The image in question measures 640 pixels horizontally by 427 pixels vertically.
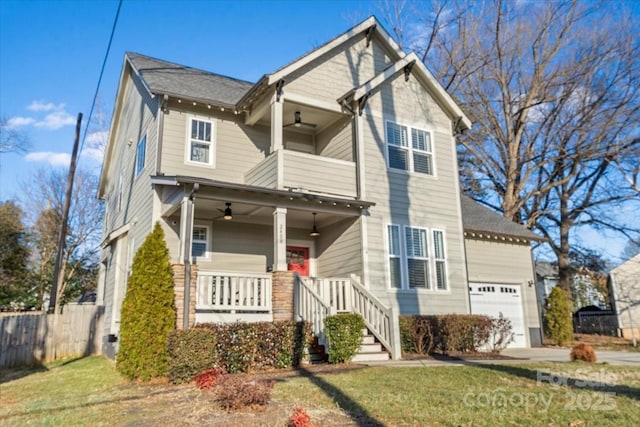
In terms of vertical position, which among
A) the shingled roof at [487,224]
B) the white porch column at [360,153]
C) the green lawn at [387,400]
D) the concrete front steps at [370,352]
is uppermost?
the white porch column at [360,153]

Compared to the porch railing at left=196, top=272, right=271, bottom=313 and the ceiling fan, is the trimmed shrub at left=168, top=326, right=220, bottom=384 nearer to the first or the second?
the porch railing at left=196, top=272, right=271, bottom=313

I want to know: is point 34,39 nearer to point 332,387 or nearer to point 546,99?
point 332,387

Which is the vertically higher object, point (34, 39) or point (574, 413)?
point (34, 39)

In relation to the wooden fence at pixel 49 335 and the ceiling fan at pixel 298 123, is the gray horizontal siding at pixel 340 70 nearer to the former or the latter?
the ceiling fan at pixel 298 123

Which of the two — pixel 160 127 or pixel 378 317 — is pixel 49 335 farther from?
pixel 378 317

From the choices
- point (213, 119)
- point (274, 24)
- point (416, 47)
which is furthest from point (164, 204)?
point (416, 47)

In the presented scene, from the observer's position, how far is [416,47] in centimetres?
2427

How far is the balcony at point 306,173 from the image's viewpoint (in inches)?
460

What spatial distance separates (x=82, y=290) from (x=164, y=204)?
980 inches

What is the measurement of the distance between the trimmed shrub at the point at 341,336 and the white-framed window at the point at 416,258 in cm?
314

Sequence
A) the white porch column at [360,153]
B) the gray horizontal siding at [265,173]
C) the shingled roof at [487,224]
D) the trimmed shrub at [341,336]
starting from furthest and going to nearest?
1. the shingled roof at [487,224]
2. the white porch column at [360,153]
3. the gray horizontal siding at [265,173]
4. the trimmed shrub at [341,336]

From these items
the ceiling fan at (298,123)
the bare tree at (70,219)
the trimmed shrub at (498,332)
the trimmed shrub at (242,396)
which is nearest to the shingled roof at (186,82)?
the ceiling fan at (298,123)

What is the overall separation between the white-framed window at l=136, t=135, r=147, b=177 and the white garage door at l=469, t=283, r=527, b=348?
11.0 metres

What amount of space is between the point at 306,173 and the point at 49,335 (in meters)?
9.47
